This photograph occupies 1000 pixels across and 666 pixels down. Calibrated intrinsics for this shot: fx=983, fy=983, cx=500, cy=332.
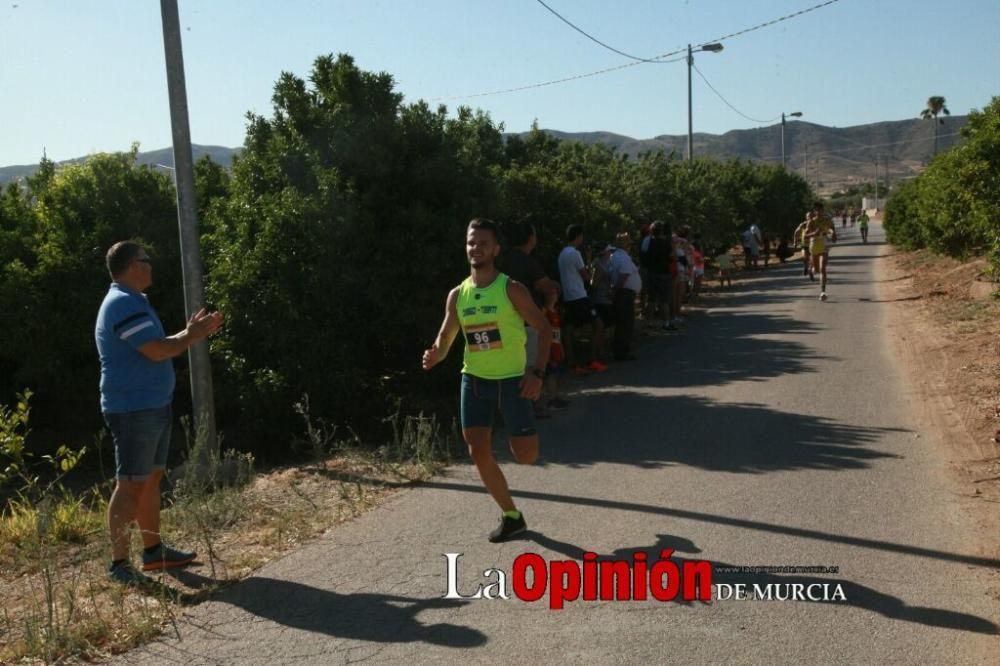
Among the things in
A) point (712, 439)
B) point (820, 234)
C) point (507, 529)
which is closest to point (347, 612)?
point (507, 529)

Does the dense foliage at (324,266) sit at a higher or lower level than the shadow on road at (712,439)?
higher

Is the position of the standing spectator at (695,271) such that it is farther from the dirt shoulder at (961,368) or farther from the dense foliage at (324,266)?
the dense foliage at (324,266)

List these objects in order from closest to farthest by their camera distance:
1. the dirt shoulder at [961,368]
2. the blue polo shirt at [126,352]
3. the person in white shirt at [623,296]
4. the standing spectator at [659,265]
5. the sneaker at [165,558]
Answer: the blue polo shirt at [126,352]
the sneaker at [165,558]
the dirt shoulder at [961,368]
the person in white shirt at [623,296]
the standing spectator at [659,265]

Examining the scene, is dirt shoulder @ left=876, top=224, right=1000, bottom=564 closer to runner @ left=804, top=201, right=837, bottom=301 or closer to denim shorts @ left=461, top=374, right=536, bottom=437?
runner @ left=804, top=201, right=837, bottom=301

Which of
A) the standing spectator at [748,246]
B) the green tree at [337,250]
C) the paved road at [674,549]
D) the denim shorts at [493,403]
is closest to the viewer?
the paved road at [674,549]

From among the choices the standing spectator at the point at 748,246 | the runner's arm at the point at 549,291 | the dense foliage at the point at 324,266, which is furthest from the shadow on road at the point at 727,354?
the standing spectator at the point at 748,246

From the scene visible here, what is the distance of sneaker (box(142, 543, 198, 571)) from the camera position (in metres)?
5.47

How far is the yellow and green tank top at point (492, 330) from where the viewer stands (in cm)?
565

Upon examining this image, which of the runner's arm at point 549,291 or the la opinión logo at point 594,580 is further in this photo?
the runner's arm at point 549,291

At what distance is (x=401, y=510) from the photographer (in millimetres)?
6598

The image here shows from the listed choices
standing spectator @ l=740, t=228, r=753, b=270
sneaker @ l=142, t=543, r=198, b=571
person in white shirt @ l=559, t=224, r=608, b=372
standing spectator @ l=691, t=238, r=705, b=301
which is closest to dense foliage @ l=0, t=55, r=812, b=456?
person in white shirt @ l=559, t=224, r=608, b=372

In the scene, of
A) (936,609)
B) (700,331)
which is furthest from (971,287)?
(936,609)

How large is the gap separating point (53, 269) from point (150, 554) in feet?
26.9

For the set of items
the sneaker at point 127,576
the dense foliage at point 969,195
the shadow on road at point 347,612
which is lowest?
the shadow on road at point 347,612
